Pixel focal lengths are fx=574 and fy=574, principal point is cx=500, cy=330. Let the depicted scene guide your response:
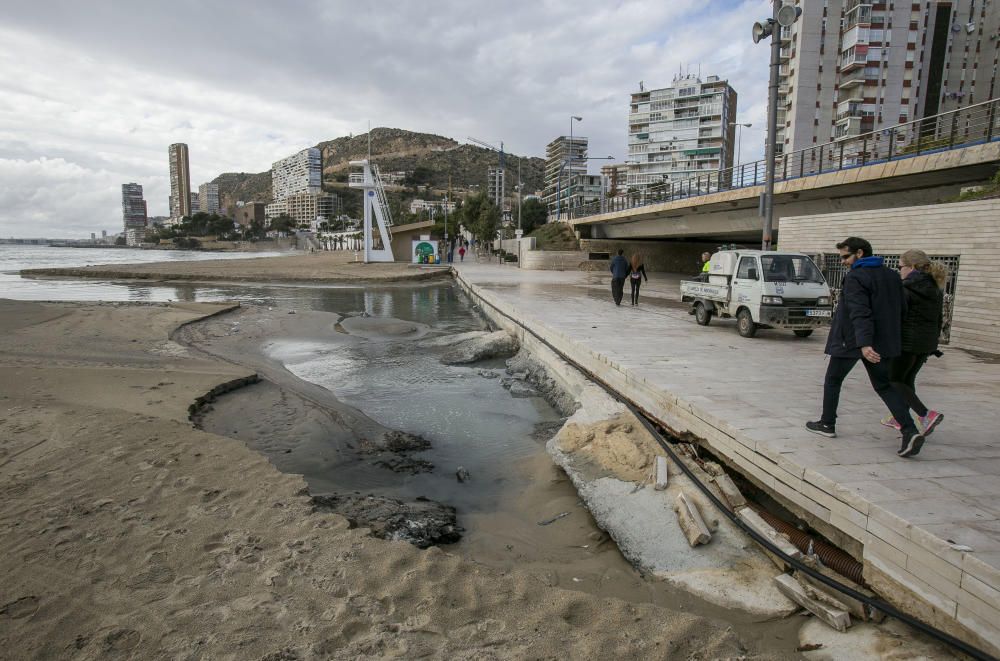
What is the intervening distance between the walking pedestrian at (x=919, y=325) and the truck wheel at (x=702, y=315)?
805 centimetres

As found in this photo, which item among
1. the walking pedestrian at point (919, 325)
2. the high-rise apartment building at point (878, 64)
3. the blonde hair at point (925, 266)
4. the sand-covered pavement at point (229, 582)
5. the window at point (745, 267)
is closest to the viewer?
the sand-covered pavement at point (229, 582)

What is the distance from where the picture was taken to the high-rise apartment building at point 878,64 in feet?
212

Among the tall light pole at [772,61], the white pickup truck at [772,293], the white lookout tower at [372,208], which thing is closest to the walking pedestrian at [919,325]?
the white pickup truck at [772,293]

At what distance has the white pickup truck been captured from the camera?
35.4 feet

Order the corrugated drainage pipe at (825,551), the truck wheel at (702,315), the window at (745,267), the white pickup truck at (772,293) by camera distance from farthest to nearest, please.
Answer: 1. the truck wheel at (702,315)
2. the window at (745,267)
3. the white pickup truck at (772,293)
4. the corrugated drainage pipe at (825,551)

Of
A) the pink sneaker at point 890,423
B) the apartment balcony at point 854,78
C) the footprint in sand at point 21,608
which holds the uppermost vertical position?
the apartment balcony at point 854,78

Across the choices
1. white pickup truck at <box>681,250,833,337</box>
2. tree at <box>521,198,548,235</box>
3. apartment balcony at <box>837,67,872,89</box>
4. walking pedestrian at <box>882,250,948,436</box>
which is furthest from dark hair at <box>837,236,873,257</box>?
apartment balcony at <box>837,67,872,89</box>

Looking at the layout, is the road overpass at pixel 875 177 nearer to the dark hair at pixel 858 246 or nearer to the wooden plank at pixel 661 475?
the dark hair at pixel 858 246

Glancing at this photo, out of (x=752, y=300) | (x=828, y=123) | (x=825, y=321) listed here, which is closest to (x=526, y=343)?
(x=752, y=300)

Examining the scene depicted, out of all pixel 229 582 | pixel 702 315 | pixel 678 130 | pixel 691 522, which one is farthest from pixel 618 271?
pixel 678 130

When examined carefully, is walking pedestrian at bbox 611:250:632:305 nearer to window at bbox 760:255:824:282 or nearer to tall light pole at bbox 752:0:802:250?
tall light pole at bbox 752:0:802:250

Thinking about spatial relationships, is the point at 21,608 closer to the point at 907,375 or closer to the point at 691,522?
the point at 691,522

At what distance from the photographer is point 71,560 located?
3.72 metres

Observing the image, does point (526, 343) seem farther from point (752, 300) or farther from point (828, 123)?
point (828, 123)
